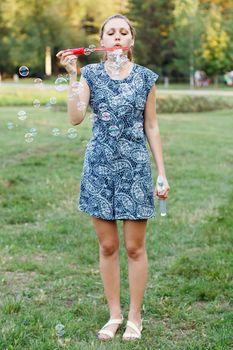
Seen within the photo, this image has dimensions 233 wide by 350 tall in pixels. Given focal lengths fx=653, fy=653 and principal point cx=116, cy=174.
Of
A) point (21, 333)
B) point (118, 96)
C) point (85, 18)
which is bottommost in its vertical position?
point (85, 18)

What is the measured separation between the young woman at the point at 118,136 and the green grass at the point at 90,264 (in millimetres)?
733

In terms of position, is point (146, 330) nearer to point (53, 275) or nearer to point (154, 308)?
point (154, 308)

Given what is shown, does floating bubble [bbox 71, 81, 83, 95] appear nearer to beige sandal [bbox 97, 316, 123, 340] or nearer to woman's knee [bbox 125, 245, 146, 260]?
woman's knee [bbox 125, 245, 146, 260]

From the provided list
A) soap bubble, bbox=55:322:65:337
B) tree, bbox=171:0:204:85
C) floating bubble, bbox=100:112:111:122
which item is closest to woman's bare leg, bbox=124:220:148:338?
soap bubble, bbox=55:322:65:337

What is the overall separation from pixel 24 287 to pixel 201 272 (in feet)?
4.86

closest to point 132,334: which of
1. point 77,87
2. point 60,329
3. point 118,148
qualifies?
point 60,329

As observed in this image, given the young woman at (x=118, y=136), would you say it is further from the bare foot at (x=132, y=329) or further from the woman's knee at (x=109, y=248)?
the bare foot at (x=132, y=329)

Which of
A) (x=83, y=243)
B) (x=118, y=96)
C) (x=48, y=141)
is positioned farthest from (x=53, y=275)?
(x=48, y=141)

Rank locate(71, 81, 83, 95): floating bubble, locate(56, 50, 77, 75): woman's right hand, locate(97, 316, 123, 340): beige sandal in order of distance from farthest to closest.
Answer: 1. locate(97, 316, 123, 340): beige sandal
2. locate(71, 81, 83, 95): floating bubble
3. locate(56, 50, 77, 75): woman's right hand

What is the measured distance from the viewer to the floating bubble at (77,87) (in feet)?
12.9

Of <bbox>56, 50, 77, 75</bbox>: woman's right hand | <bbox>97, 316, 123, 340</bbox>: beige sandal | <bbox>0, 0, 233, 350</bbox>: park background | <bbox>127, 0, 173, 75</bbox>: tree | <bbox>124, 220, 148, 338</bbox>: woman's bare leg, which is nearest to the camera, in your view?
<bbox>56, 50, 77, 75</bbox>: woman's right hand

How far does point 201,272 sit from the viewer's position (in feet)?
18.1

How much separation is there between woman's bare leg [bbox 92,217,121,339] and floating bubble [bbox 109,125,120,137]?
0.56 metres

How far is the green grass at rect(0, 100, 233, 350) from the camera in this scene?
4.35 m
